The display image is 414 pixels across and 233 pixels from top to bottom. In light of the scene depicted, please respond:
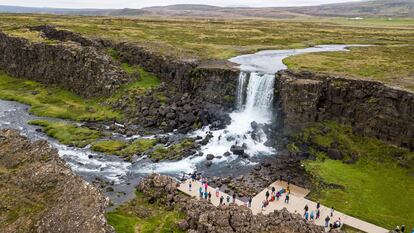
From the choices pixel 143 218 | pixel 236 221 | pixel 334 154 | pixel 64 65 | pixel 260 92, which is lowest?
pixel 143 218

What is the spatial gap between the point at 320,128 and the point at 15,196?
171 ft

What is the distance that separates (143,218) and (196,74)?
50975mm

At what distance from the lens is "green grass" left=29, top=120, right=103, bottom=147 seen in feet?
247

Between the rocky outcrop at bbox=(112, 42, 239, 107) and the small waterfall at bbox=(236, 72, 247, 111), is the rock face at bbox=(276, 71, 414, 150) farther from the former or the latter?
the rocky outcrop at bbox=(112, 42, 239, 107)

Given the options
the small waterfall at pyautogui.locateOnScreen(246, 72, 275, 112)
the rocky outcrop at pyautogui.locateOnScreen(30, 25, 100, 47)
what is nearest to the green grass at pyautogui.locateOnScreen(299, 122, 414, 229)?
the small waterfall at pyautogui.locateOnScreen(246, 72, 275, 112)

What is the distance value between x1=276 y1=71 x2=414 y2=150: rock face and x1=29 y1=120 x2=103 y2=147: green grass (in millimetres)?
37030

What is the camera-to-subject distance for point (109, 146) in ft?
238

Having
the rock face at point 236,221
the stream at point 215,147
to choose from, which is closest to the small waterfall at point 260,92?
the stream at point 215,147

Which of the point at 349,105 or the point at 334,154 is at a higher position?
the point at 349,105

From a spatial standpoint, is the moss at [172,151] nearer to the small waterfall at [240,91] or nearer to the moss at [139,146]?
the moss at [139,146]

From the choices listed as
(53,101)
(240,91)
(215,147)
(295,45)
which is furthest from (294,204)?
(295,45)

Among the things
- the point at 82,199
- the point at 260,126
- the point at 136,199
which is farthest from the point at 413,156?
the point at 82,199

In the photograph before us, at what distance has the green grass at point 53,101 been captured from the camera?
8925 cm

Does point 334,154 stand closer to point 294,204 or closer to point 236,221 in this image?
point 294,204
